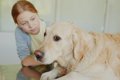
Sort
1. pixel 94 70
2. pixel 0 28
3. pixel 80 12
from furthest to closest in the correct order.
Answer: pixel 80 12
pixel 0 28
pixel 94 70

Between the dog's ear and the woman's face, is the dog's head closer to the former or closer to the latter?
the dog's ear

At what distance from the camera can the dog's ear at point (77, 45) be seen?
45.5 inches

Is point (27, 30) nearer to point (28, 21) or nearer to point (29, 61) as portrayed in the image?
point (28, 21)

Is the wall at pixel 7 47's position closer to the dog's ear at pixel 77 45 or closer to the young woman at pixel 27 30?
the young woman at pixel 27 30

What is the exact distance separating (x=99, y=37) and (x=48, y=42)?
0.24 metres

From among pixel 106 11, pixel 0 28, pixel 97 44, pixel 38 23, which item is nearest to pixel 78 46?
pixel 97 44

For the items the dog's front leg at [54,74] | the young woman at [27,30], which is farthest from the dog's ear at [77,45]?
the young woman at [27,30]

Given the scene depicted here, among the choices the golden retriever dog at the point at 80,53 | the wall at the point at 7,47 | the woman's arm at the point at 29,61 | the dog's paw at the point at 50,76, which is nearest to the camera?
the golden retriever dog at the point at 80,53

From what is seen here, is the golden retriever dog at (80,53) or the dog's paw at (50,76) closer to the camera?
the golden retriever dog at (80,53)

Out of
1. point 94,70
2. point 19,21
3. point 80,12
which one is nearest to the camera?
point 94,70

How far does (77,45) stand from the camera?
1.15 metres

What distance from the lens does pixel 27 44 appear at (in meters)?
1.48

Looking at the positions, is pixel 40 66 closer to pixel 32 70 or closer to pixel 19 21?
pixel 32 70

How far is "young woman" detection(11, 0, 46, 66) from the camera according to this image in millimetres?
1410
